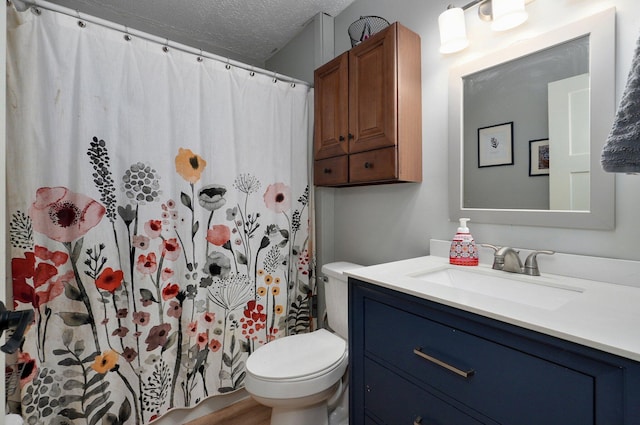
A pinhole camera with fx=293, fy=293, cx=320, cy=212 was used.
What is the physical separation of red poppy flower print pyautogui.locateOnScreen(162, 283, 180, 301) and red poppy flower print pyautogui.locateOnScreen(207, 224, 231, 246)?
28 centimetres

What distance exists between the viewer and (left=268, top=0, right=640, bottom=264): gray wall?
0.93 metres

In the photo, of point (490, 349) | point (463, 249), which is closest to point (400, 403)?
point (490, 349)

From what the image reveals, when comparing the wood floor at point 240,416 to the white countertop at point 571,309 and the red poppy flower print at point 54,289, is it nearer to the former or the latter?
the red poppy flower print at point 54,289

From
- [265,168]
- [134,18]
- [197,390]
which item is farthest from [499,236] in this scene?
[134,18]

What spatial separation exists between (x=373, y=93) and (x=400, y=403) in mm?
1318

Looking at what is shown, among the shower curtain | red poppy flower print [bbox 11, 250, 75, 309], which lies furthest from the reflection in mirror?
red poppy flower print [bbox 11, 250, 75, 309]

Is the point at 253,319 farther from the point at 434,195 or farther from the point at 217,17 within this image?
the point at 217,17

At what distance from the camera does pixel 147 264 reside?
1.43m

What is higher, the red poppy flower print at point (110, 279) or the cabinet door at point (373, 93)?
the cabinet door at point (373, 93)

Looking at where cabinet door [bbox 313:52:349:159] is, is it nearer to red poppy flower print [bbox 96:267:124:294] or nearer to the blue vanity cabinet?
the blue vanity cabinet

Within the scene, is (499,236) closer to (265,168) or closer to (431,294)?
(431,294)

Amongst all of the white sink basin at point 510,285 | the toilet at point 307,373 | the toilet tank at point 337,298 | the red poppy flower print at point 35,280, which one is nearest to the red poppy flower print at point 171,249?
the red poppy flower print at point 35,280

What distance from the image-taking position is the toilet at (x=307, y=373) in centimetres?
122

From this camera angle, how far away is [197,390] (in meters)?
1.57
